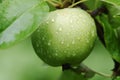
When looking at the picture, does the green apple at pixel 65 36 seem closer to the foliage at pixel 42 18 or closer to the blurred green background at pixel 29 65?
the foliage at pixel 42 18

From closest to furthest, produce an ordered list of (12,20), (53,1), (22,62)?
(12,20), (53,1), (22,62)

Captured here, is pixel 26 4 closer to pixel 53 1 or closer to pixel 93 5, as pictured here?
pixel 53 1

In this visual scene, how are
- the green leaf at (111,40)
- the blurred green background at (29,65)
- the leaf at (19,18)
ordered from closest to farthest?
the leaf at (19,18)
the green leaf at (111,40)
the blurred green background at (29,65)

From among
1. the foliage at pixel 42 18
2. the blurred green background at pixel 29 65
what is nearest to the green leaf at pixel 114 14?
the foliage at pixel 42 18

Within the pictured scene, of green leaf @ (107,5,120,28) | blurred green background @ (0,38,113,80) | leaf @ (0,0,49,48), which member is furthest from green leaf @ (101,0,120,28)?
blurred green background @ (0,38,113,80)

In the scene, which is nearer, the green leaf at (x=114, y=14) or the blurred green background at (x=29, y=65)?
the green leaf at (x=114, y=14)

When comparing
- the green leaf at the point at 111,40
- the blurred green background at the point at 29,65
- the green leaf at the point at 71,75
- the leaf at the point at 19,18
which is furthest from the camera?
the blurred green background at the point at 29,65

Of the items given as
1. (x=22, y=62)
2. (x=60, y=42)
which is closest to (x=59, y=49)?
(x=60, y=42)
